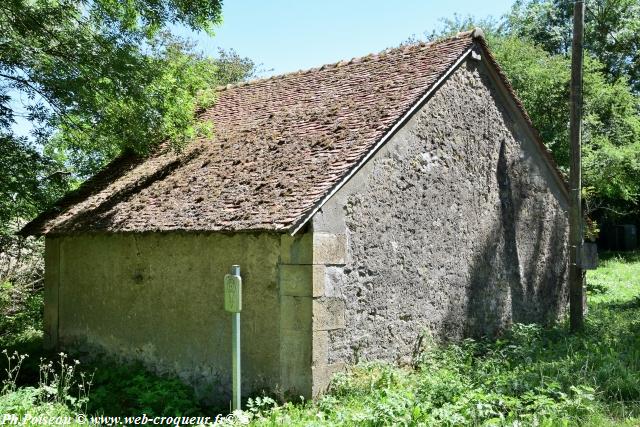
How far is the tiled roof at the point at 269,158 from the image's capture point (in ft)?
27.5

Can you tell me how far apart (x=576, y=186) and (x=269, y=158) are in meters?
5.27

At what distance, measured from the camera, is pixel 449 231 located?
10.1 meters

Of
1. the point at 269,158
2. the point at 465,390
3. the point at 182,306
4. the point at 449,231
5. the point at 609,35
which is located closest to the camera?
the point at 465,390

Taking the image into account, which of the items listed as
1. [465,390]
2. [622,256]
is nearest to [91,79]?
[465,390]

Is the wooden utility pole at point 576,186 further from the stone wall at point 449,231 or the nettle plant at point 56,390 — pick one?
the nettle plant at point 56,390

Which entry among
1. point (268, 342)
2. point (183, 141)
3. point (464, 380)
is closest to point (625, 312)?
point (464, 380)

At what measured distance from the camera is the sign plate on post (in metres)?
6.34

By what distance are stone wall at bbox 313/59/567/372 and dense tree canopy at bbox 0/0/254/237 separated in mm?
4170

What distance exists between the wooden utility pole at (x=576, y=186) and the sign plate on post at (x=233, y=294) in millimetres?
6862

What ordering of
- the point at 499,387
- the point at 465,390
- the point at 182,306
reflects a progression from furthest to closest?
the point at 182,306, the point at 499,387, the point at 465,390

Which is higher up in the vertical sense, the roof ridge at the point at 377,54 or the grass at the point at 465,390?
the roof ridge at the point at 377,54

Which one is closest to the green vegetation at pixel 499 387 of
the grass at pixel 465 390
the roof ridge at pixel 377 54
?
the grass at pixel 465 390

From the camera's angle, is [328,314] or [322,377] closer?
[322,377]

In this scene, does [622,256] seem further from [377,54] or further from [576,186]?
[377,54]
